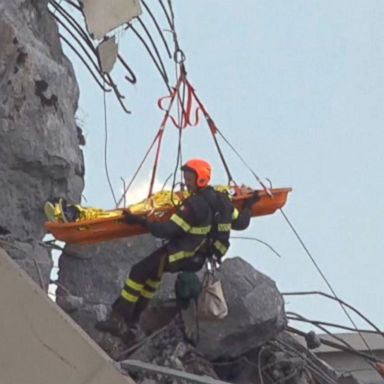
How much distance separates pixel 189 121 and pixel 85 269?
1.47 metres

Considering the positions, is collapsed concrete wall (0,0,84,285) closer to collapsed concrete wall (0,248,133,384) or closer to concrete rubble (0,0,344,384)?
concrete rubble (0,0,344,384)

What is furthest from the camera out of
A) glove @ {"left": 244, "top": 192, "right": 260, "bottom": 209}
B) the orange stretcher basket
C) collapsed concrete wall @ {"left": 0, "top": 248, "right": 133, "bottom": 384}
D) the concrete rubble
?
glove @ {"left": 244, "top": 192, "right": 260, "bottom": 209}

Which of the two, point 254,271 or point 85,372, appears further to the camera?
point 254,271

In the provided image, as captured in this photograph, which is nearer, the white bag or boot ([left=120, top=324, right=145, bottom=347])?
the white bag

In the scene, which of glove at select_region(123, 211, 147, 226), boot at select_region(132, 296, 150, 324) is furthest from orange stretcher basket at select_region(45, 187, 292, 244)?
boot at select_region(132, 296, 150, 324)

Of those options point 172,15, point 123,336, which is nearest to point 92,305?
point 123,336

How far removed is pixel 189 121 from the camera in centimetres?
1076

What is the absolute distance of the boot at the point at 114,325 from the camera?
10.2 meters

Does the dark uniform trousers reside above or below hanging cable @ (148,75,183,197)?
below

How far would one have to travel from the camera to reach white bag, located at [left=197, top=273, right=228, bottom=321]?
9977 mm

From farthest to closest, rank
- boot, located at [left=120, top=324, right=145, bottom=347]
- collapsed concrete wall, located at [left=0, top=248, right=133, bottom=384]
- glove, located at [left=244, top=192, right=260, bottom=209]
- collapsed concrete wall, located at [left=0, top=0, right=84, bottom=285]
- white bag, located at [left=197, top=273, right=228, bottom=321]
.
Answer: collapsed concrete wall, located at [left=0, top=0, right=84, bottom=285] → glove, located at [left=244, top=192, right=260, bottom=209] → boot, located at [left=120, top=324, right=145, bottom=347] → white bag, located at [left=197, top=273, right=228, bottom=321] → collapsed concrete wall, located at [left=0, top=248, right=133, bottom=384]

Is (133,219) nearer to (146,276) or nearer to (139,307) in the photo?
(146,276)

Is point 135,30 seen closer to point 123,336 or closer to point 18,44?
point 18,44

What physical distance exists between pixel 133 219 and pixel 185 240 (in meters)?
0.47
